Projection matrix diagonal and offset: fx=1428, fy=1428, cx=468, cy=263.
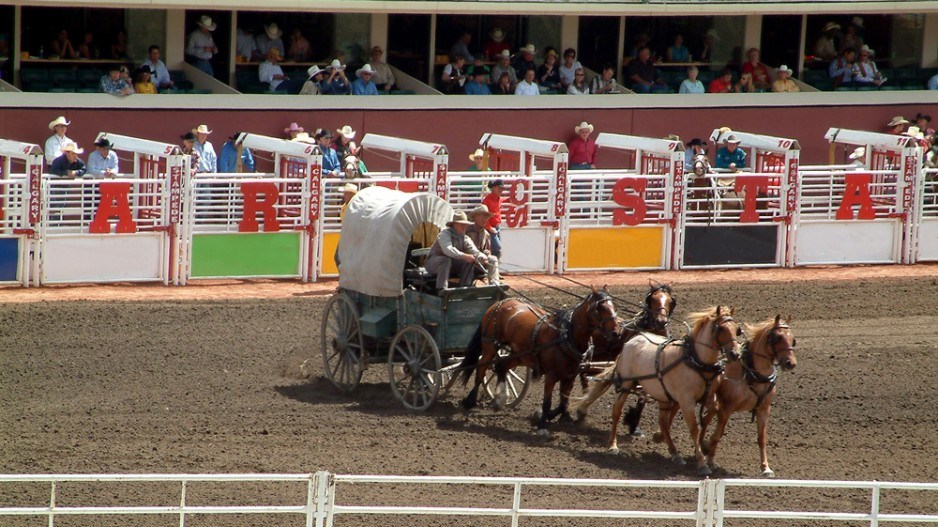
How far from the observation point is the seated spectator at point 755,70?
2623cm

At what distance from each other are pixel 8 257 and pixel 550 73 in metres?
11.1

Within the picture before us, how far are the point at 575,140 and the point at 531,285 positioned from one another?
6.01 meters

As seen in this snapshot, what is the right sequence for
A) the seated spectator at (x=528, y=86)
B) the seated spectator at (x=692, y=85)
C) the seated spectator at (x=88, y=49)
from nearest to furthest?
the seated spectator at (x=88, y=49) → the seated spectator at (x=528, y=86) → the seated spectator at (x=692, y=85)

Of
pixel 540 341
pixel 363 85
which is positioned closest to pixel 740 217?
pixel 363 85

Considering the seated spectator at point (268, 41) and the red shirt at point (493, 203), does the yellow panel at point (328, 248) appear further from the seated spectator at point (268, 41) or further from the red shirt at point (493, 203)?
the seated spectator at point (268, 41)

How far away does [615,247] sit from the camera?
63.3 ft

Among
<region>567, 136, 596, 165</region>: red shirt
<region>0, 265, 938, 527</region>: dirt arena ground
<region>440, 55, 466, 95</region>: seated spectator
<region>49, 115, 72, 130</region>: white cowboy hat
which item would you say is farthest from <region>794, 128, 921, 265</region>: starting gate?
<region>49, 115, 72, 130</region>: white cowboy hat

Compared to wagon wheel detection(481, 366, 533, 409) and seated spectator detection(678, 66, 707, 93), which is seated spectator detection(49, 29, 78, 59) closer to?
seated spectator detection(678, 66, 707, 93)

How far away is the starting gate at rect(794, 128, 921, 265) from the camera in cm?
1992

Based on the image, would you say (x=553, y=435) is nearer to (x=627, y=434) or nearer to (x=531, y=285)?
(x=627, y=434)

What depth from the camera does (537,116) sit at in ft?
79.2

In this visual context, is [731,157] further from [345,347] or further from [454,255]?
[454,255]

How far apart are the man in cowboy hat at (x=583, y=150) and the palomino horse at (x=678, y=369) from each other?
11.6 metres

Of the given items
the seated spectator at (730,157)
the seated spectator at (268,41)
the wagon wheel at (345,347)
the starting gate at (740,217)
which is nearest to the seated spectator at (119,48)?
the seated spectator at (268,41)
